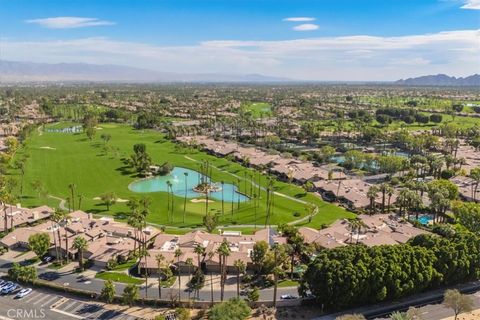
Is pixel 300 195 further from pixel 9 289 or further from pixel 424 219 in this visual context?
pixel 9 289

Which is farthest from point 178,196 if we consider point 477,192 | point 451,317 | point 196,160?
point 477,192

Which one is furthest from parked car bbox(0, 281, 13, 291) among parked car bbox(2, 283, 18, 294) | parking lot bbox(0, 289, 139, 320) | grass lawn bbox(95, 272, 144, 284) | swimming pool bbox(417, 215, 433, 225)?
swimming pool bbox(417, 215, 433, 225)

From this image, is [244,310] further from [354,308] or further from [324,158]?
[324,158]

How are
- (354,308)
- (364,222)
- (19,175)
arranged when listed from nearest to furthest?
(354,308)
(364,222)
(19,175)

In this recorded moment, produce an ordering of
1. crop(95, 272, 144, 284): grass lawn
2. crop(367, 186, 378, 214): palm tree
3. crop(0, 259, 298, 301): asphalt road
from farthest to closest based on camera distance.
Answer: crop(367, 186, 378, 214): palm tree → crop(95, 272, 144, 284): grass lawn → crop(0, 259, 298, 301): asphalt road

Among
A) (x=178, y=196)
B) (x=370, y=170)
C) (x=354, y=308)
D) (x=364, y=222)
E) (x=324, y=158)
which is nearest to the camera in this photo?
(x=354, y=308)

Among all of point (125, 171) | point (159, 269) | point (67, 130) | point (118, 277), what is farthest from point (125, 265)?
point (67, 130)

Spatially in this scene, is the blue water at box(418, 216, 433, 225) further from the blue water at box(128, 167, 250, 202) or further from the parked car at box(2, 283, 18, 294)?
the parked car at box(2, 283, 18, 294)
